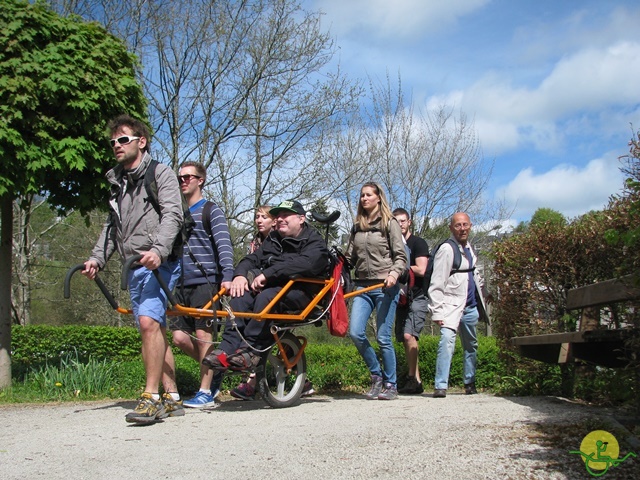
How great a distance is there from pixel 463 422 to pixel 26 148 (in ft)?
16.1

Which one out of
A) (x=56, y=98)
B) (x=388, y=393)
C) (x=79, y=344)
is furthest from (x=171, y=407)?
(x=79, y=344)

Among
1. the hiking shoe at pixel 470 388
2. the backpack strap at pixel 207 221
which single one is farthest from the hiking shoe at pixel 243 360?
the hiking shoe at pixel 470 388

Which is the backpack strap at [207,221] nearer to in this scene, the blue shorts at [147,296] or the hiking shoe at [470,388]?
the blue shorts at [147,296]

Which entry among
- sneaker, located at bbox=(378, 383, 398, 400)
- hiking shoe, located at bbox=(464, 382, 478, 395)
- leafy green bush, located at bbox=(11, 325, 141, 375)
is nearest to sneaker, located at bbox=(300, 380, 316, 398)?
sneaker, located at bbox=(378, 383, 398, 400)

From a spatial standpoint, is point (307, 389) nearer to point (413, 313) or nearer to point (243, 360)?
point (413, 313)

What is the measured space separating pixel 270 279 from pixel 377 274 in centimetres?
139

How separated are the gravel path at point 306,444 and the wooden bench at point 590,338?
425 mm

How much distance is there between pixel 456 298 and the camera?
6.88m

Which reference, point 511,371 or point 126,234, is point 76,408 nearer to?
point 126,234

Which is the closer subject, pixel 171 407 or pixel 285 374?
pixel 171 407

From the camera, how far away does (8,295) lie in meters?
7.70

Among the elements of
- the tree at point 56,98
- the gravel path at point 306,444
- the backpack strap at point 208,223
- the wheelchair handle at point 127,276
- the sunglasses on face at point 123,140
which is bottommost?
the gravel path at point 306,444

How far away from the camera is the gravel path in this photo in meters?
3.34

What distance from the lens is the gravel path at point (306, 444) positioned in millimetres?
3344
